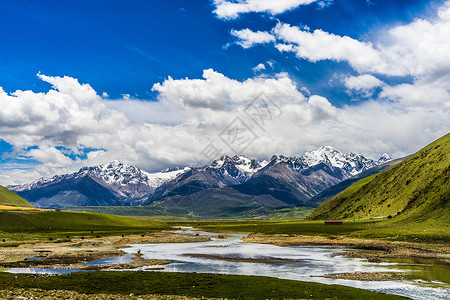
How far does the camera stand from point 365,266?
225 feet

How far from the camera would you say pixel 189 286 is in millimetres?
48500

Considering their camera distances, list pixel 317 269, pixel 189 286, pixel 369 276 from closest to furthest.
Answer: pixel 189 286
pixel 369 276
pixel 317 269

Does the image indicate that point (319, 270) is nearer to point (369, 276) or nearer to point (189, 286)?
point (369, 276)

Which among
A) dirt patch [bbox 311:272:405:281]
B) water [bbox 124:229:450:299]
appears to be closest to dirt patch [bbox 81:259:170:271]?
water [bbox 124:229:450:299]

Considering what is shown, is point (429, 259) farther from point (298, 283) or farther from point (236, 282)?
point (236, 282)

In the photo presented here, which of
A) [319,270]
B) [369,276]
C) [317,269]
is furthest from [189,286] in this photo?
[369,276]

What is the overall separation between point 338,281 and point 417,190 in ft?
567

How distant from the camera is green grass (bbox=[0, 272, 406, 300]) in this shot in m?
43.2

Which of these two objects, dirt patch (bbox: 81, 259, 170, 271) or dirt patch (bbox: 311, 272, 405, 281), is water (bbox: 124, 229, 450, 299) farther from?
dirt patch (bbox: 81, 259, 170, 271)

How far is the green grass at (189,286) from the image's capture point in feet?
142

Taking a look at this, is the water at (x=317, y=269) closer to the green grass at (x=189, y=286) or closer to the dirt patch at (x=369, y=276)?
the dirt patch at (x=369, y=276)

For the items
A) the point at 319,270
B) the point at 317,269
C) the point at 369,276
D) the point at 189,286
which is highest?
the point at 189,286

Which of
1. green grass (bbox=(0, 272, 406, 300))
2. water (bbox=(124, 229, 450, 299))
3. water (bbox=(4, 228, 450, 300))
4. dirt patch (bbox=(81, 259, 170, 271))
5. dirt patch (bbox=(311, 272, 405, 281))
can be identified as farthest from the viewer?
dirt patch (bbox=(81, 259, 170, 271))

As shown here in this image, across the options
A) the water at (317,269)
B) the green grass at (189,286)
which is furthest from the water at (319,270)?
the green grass at (189,286)
